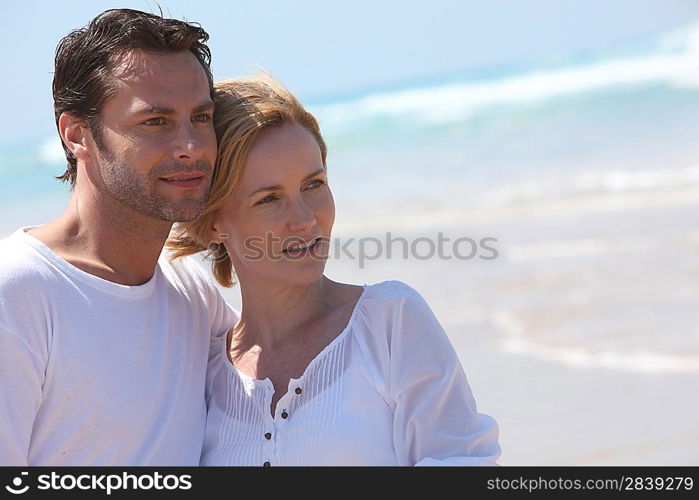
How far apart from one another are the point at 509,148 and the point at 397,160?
177 cm

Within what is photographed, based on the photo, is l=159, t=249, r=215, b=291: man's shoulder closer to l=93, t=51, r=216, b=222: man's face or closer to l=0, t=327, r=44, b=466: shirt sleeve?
l=93, t=51, r=216, b=222: man's face

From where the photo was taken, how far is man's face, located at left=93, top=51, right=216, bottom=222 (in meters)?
3.26

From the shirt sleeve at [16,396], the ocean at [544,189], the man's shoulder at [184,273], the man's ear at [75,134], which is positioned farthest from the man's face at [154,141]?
the ocean at [544,189]

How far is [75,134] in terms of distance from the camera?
11.3ft

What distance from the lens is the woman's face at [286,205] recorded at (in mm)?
3227

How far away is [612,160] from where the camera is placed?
13.6 metres

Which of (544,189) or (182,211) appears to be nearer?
(182,211)

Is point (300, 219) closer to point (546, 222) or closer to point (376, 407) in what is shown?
point (376, 407)
